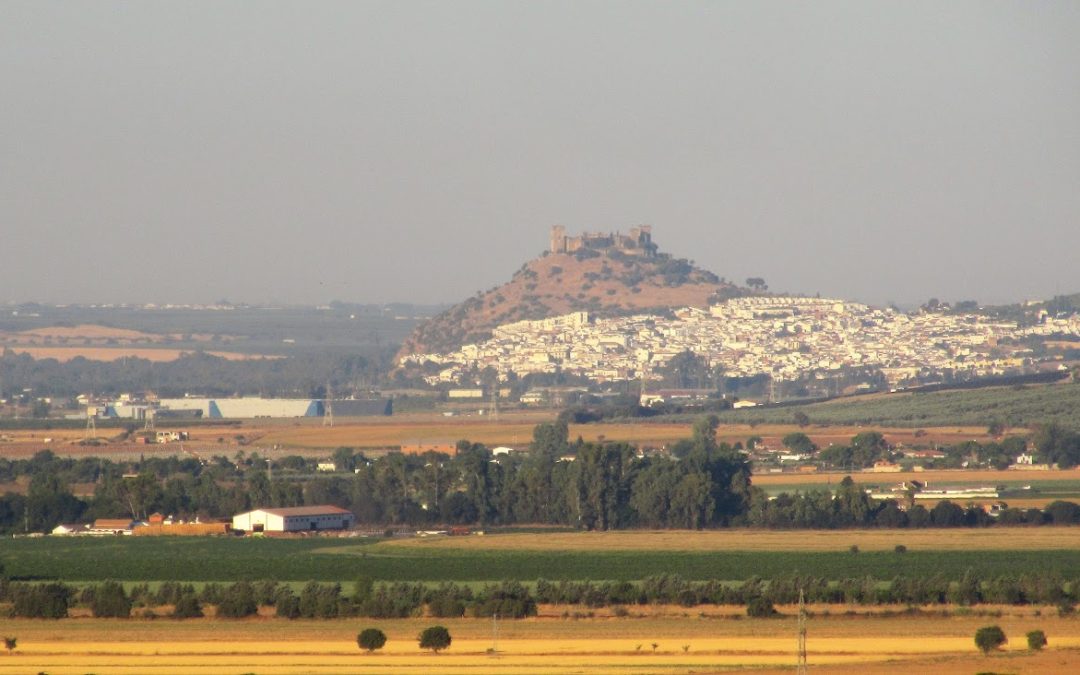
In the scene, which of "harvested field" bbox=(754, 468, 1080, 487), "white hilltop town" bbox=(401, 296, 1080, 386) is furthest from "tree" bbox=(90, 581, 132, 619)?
"white hilltop town" bbox=(401, 296, 1080, 386)

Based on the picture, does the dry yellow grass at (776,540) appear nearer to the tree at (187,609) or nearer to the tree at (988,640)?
the tree at (187,609)

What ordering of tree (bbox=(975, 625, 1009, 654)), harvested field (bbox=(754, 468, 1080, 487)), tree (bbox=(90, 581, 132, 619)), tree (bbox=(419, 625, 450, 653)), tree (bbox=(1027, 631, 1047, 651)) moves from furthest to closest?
harvested field (bbox=(754, 468, 1080, 487)) < tree (bbox=(90, 581, 132, 619)) < tree (bbox=(419, 625, 450, 653)) < tree (bbox=(1027, 631, 1047, 651)) < tree (bbox=(975, 625, 1009, 654))

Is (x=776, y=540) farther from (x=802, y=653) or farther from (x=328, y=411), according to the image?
(x=328, y=411)

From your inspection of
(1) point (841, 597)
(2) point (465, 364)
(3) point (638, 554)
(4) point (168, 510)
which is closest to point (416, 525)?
(4) point (168, 510)

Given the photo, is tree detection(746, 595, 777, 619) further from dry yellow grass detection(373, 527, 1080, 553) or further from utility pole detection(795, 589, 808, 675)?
dry yellow grass detection(373, 527, 1080, 553)

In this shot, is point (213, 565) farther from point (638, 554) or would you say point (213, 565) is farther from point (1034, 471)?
point (1034, 471)

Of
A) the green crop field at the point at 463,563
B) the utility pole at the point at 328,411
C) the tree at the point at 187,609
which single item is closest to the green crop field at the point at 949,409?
the utility pole at the point at 328,411
